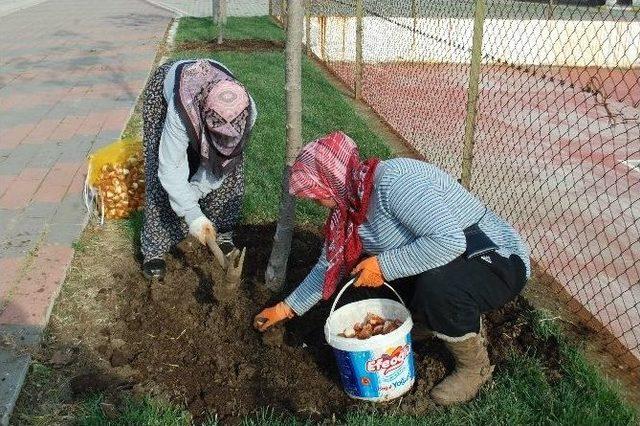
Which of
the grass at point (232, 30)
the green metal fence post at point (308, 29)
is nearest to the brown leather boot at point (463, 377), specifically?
→ the green metal fence post at point (308, 29)

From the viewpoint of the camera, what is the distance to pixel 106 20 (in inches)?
657

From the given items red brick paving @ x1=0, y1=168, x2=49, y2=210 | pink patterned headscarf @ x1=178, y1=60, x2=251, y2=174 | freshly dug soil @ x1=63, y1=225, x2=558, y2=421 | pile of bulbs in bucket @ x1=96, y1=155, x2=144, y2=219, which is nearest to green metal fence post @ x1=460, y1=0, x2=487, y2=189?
freshly dug soil @ x1=63, y1=225, x2=558, y2=421

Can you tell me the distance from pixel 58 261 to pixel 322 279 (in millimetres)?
1883

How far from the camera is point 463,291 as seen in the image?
254 cm

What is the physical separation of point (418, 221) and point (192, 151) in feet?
5.05

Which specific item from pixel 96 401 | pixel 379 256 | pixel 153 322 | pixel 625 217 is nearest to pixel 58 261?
pixel 153 322

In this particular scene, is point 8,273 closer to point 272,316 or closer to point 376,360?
point 272,316

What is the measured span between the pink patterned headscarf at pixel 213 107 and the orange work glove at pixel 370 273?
0.85 meters

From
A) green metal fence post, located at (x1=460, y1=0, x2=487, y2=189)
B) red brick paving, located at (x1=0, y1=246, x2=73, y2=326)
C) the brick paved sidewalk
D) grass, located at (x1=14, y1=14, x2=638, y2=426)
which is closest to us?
grass, located at (x1=14, y1=14, x2=638, y2=426)

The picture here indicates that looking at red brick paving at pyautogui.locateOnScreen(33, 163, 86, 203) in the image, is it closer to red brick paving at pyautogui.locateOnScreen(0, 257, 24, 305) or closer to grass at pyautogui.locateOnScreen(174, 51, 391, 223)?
red brick paving at pyautogui.locateOnScreen(0, 257, 24, 305)

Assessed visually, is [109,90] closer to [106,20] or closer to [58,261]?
[58,261]

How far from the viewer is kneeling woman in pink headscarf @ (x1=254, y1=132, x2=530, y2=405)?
244 cm

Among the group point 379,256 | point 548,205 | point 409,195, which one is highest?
point 409,195

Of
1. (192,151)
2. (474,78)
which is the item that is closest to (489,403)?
(192,151)
